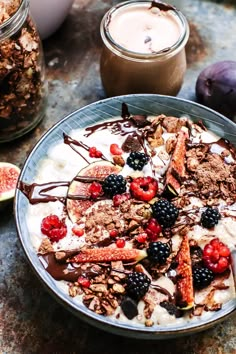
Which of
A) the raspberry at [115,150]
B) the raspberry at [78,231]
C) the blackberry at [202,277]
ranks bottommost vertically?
the blackberry at [202,277]

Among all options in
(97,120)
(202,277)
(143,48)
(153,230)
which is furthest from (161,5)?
(202,277)

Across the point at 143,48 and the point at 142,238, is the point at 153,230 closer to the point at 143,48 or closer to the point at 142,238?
the point at 142,238

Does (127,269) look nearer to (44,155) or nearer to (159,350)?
(159,350)

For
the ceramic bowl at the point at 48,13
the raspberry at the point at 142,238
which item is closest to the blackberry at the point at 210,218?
the raspberry at the point at 142,238

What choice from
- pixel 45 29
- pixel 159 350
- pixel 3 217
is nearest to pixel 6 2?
pixel 45 29

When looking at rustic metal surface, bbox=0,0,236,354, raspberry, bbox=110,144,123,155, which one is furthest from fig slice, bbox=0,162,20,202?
raspberry, bbox=110,144,123,155

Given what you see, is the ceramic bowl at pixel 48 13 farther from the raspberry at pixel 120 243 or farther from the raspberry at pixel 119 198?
the raspberry at pixel 120 243
